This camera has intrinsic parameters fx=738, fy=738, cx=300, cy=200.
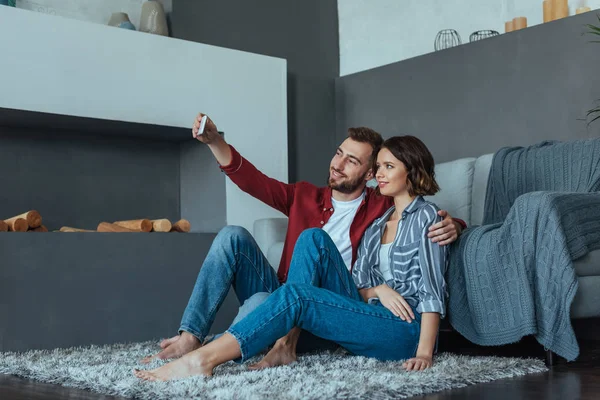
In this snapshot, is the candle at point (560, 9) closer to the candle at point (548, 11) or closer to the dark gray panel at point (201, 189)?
the candle at point (548, 11)

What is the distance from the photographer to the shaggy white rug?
1.84 m

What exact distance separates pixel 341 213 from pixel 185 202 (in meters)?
1.89

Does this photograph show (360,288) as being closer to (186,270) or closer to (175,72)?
(186,270)

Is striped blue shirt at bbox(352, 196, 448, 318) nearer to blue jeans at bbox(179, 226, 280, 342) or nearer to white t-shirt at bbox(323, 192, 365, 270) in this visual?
white t-shirt at bbox(323, 192, 365, 270)

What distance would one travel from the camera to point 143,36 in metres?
4.04

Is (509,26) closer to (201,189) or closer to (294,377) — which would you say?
(201,189)

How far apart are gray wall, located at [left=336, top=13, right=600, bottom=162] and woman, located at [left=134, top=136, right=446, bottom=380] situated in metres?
1.78

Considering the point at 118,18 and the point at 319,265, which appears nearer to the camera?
the point at 319,265

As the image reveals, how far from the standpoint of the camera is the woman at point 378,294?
2.02m

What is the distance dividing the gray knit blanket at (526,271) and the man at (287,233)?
0.49 feet

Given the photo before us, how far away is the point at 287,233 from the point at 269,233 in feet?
3.29

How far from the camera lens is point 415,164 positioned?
244 cm

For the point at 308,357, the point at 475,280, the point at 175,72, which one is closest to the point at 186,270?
the point at 175,72

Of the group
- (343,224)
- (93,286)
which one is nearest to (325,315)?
(343,224)
